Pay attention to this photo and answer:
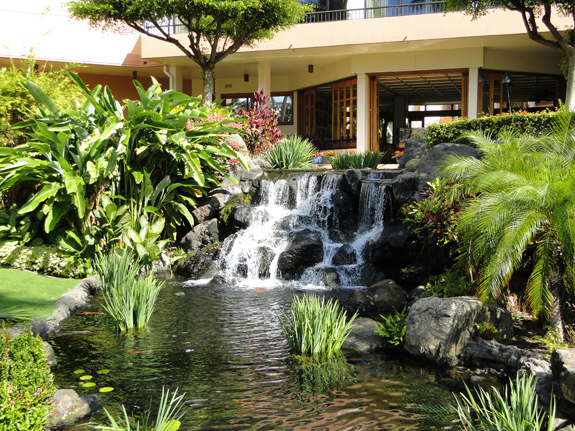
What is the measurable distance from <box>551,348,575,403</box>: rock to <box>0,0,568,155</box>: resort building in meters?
13.9

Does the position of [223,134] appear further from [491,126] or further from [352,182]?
[491,126]

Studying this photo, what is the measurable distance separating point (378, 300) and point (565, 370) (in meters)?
4.06

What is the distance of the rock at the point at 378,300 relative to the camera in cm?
811

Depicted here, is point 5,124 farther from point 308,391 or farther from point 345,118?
point 345,118

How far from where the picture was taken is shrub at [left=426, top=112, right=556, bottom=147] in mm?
12905

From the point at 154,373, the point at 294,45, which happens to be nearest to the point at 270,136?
the point at 294,45

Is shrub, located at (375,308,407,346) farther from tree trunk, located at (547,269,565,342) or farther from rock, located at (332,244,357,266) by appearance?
rock, located at (332,244,357,266)

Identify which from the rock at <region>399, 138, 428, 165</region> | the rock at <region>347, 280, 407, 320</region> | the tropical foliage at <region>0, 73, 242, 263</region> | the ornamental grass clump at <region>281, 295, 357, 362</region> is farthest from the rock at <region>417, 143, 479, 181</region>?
the ornamental grass clump at <region>281, 295, 357, 362</region>

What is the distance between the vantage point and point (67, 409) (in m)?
4.35

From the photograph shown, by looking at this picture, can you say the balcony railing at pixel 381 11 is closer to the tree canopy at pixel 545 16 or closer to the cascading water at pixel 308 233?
the tree canopy at pixel 545 16

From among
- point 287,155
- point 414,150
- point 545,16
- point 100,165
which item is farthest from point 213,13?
point 545,16

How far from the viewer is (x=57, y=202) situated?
10.1 metres

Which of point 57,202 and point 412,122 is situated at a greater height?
point 412,122

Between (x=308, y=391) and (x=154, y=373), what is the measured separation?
1.52 m
